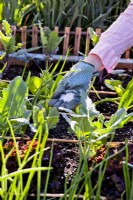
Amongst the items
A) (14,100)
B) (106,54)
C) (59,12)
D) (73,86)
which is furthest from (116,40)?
(59,12)

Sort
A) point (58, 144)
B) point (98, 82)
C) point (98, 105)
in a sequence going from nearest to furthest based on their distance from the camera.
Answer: point (58, 144) < point (98, 105) < point (98, 82)

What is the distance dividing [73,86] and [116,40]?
0.22 m

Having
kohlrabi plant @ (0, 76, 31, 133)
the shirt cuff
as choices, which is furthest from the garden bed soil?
the shirt cuff

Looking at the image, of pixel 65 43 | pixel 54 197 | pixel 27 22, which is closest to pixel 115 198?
pixel 54 197

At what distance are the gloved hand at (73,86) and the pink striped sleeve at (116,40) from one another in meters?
0.06

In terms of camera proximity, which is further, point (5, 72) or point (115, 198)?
point (5, 72)

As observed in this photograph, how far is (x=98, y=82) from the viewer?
257 centimetres

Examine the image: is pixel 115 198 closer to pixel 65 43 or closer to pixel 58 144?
pixel 58 144

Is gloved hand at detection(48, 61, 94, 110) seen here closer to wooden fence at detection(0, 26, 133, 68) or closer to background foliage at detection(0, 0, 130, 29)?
wooden fence at detection(0, 26, 133, 68)

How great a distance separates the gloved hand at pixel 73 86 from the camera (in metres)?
1.85

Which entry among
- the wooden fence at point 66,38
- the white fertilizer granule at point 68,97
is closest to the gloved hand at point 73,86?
the white fertilizer granule at point 68,97

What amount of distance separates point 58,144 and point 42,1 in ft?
4.41

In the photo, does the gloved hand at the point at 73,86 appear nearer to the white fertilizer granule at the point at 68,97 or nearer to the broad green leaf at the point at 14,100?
the white fertilizer granule at the point at 68,97

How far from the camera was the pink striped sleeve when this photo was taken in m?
1.88
